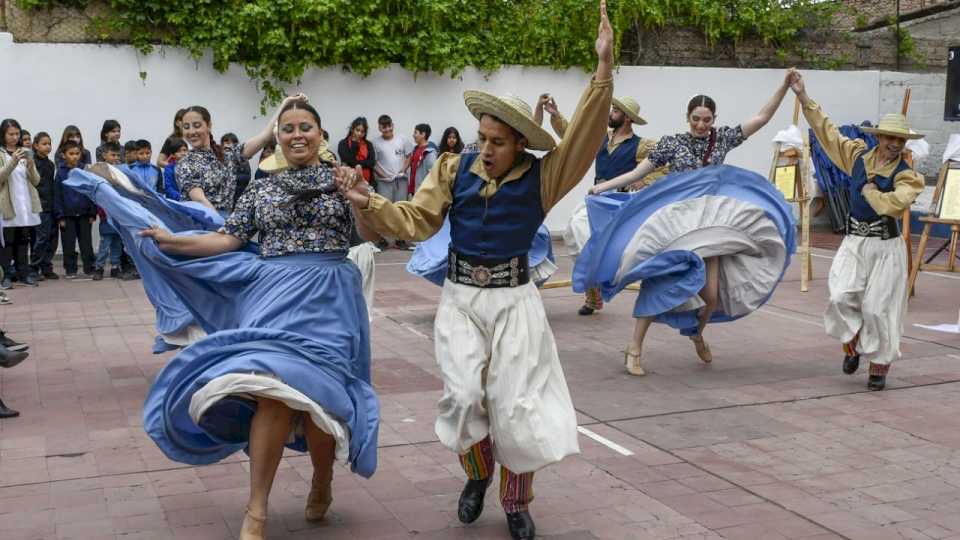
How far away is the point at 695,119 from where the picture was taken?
790 cm

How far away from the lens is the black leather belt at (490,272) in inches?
187

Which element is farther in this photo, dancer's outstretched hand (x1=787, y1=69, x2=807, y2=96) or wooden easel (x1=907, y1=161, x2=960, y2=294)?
wooden easel (x1=907, y1=161, x2=960, y2=294)

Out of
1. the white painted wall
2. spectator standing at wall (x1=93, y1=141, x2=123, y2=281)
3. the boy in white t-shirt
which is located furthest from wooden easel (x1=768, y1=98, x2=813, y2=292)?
spectator standing at wall (x1=93, y1=141, x2=123, y2=281)

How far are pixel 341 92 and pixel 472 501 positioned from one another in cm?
1180

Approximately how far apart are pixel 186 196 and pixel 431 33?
950cm

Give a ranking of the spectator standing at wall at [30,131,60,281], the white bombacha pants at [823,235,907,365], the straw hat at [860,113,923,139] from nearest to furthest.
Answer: the straw hat at [860,113,923,139]
the white bombacha pants at [823,235,907,365]
the spectator standing at wall at [30,131,60,281]

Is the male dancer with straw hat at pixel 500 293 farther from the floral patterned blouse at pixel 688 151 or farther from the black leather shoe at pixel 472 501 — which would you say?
the floral patterned blouse at pixel 688 151

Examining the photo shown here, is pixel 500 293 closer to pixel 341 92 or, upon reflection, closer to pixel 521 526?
pixel 521 526

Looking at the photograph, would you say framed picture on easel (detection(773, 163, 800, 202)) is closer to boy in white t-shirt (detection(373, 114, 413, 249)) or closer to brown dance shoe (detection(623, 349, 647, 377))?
boy in white t-shirt (detection(373, 114, 413, 249))

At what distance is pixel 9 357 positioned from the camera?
261 inches

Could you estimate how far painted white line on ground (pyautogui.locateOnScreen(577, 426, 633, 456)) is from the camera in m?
6.02

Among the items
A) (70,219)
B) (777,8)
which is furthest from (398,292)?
(777,8)

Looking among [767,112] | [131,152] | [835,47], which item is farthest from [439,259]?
[835,47]

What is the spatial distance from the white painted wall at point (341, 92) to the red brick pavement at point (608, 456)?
226 inches
